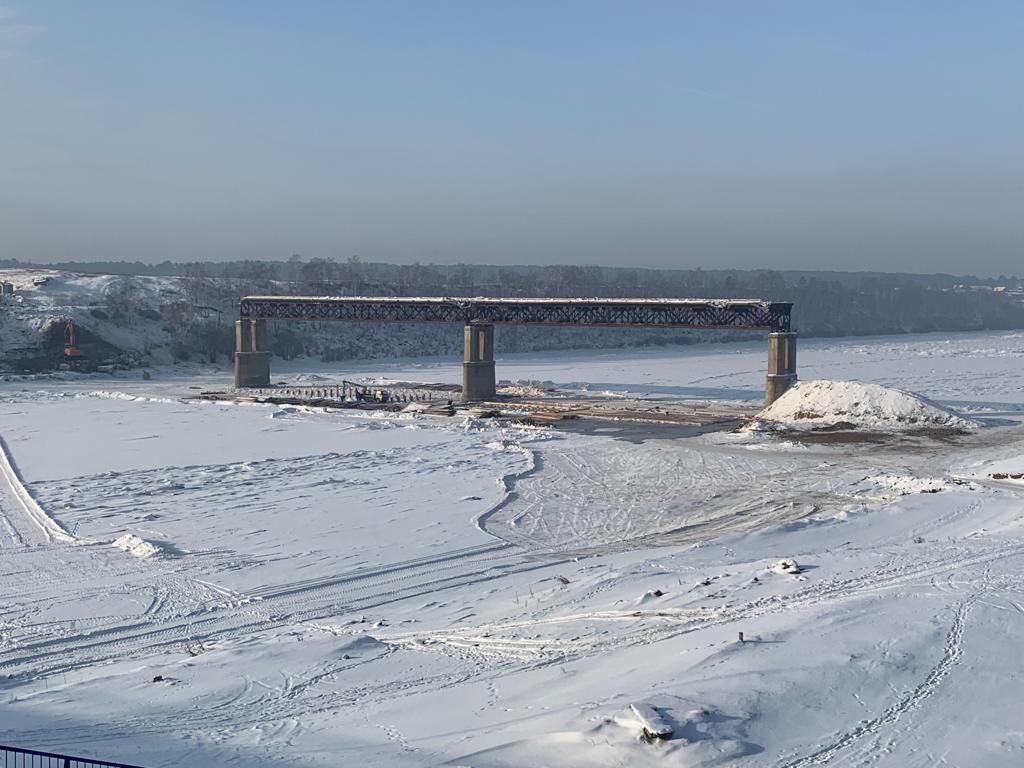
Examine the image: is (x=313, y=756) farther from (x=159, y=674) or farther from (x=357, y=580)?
(x=357, y=580)

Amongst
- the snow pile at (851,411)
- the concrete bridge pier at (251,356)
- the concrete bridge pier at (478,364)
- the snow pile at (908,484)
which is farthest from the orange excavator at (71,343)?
the snow pile at (908,484)

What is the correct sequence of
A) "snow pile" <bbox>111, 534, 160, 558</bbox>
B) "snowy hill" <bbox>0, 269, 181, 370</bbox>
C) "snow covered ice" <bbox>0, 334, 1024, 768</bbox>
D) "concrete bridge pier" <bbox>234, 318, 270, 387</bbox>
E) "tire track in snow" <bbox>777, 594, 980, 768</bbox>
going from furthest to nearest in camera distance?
1. "snowy hill" <bbox>0, 269, 181, 370</bbox>
2. "concrete bridge pier" <bbox>234, 318, 270, 387</bbox>
3. "snow pile" <bbox>111, 534, 160, 558</bbox>
4. "snow covered ice" <bbox>0, 334, 1024, 768</bbox>
5. "tire track in snow" <bbox>777, 594, 980, 768</bbox>

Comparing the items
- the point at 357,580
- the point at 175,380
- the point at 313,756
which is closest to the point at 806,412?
the point at 357,580

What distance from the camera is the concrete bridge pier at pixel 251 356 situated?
7212 centimetres

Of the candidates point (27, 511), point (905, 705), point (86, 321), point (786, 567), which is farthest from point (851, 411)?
point (86, 321)

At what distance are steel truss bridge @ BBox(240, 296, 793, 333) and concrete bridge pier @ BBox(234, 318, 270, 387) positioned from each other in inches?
31.2

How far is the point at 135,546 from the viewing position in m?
23.4

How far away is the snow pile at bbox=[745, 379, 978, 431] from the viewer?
4578cm

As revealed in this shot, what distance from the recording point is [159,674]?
1498 centimetres

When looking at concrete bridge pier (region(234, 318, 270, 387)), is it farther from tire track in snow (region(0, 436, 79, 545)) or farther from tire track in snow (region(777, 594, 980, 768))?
tire track in snow (region(777, 594, 980, 768))

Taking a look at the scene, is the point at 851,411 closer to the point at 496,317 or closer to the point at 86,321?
the point at 496,317

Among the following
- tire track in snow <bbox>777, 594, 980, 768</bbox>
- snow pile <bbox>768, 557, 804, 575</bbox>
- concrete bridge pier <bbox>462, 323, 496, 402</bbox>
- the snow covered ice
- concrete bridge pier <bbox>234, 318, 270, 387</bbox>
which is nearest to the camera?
tire track in snow <bbox>777, 594, 980, 768</bbox>

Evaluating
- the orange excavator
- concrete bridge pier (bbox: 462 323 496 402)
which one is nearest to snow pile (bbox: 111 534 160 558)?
concrete bridge pier (bbox: 462 323 496 402)

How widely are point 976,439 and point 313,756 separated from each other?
37367 millimetres
